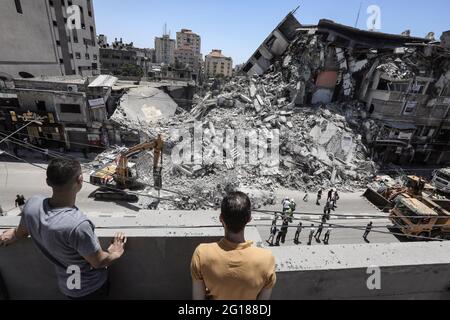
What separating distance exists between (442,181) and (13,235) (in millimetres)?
25837

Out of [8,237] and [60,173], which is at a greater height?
[60,173]

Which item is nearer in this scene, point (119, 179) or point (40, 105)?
point (119, 179)

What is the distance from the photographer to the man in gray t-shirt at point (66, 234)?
200 cm

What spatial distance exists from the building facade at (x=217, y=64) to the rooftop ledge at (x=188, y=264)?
10541 centimetres

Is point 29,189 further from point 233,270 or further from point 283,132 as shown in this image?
point 233,270

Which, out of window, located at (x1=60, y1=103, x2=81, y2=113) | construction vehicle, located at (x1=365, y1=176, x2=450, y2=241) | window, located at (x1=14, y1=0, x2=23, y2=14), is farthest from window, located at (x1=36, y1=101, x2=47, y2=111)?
construction vehicle, located at (x1=365, y1=176, x2=450, y2=241)

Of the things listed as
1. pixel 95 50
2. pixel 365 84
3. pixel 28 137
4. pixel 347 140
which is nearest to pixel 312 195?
pixel 347 140

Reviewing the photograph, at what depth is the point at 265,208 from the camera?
16250mm

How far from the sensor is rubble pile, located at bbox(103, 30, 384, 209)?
18.0 meters

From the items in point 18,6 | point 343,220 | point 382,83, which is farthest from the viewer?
point 18,6

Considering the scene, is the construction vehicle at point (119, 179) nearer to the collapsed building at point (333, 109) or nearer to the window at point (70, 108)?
the collapsed building at point (333, 109)

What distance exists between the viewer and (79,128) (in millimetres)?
23031

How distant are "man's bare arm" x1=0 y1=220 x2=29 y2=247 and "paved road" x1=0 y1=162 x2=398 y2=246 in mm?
11881

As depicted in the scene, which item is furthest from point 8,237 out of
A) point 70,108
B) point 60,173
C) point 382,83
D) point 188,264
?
point 382,83
